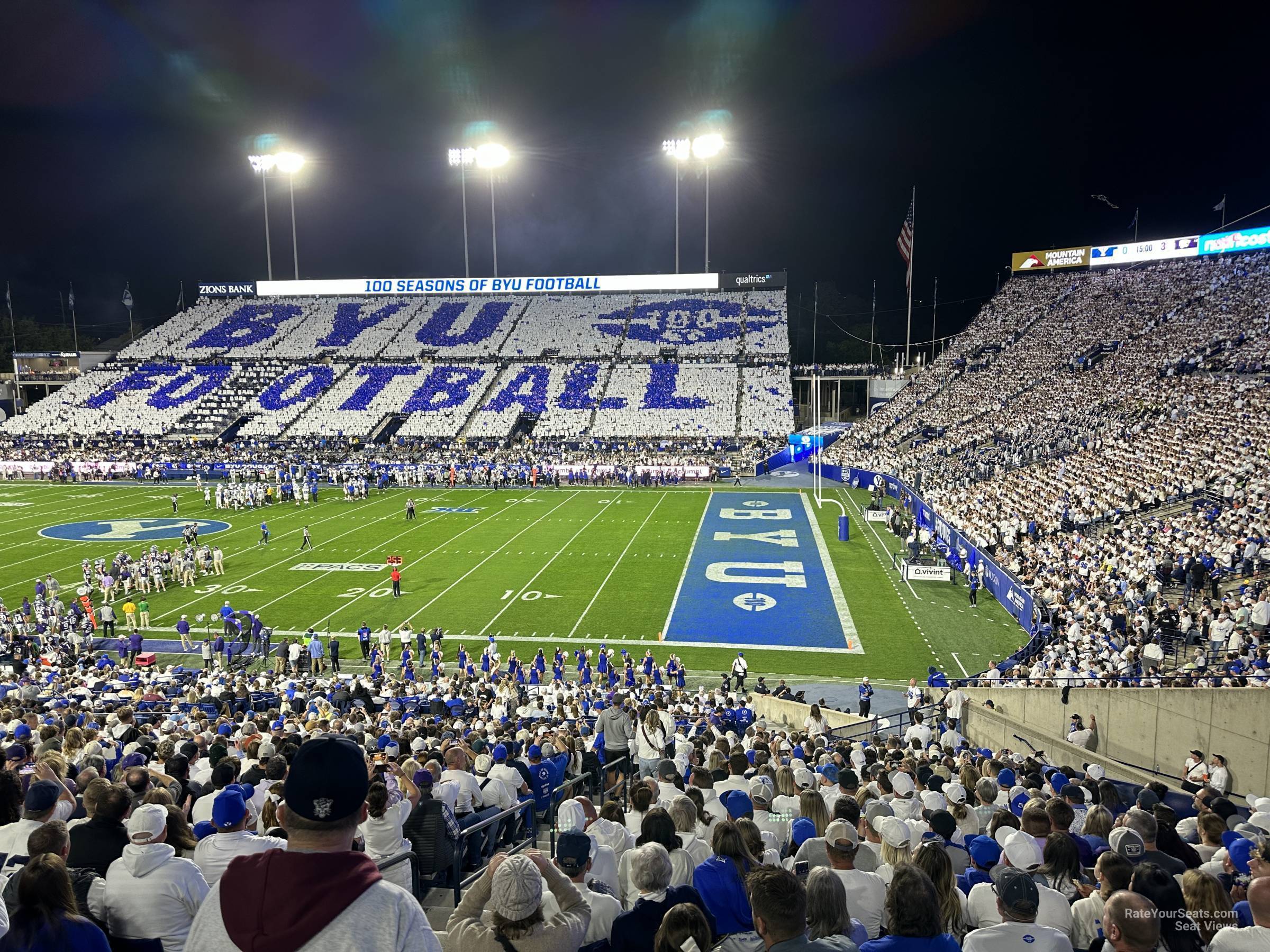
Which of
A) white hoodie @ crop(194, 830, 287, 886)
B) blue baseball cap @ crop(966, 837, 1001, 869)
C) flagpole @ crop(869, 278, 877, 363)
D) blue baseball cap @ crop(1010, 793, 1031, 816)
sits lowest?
blue baseball cap @ crop(1010, 793, 1031, 816)

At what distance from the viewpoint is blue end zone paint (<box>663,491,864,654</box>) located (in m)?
21.0

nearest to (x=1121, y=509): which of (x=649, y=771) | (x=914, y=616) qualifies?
(x=914, y=616)

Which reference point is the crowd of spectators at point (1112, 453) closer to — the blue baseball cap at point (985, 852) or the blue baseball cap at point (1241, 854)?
the blue baseball cap at point (1241, 854)

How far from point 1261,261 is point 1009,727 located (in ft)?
160

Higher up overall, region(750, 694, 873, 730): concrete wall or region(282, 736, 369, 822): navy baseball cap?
region(282, 736, 369, 822): navy baseball cap

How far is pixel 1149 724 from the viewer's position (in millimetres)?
12039

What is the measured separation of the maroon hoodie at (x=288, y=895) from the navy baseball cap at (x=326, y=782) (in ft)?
A: 0.36

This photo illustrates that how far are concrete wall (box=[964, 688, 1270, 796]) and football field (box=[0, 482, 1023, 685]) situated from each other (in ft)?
14.4

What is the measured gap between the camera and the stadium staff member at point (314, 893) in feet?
6.54

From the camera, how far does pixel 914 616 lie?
73.6ft

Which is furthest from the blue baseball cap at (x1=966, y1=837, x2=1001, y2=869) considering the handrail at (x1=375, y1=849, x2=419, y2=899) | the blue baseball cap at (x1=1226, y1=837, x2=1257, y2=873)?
the handrail at (x1=375, y1=849, x2=419, y2=899)

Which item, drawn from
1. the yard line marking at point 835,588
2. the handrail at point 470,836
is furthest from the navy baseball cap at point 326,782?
the yard line marking at point 835,588

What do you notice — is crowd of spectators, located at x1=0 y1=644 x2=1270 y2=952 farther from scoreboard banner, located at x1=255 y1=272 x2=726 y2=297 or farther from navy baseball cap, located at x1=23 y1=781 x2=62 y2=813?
scoreboard banner, located at x1=255 y1=272 x2=726 y2=297

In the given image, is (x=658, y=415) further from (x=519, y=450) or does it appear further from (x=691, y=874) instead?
(x=691, y=874)
